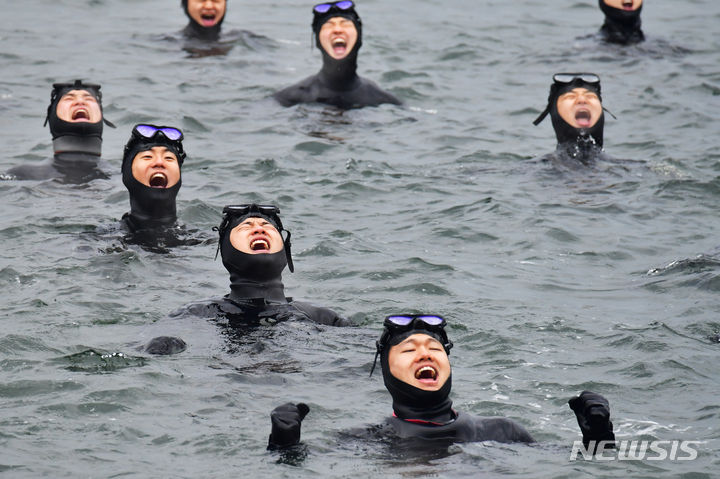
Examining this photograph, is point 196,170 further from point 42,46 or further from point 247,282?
point 42,46

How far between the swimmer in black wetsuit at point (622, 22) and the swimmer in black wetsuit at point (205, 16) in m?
6.95

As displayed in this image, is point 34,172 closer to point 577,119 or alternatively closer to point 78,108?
point 78,108

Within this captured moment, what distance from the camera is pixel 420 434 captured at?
10367 mm

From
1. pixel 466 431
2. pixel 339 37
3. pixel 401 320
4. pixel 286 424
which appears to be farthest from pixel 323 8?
pixel 286 424

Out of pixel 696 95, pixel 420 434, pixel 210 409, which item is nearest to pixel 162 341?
pixel 210 409

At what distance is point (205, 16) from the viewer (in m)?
25.2

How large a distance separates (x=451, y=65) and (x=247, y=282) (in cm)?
1243

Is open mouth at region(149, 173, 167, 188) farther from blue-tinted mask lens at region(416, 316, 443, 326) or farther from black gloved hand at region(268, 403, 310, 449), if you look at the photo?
black gloved hand at region(268, 403, 310, 449)

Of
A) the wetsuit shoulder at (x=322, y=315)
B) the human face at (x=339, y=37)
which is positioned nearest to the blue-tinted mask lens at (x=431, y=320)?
the wetsuit shoulder at (x=322, y=315)

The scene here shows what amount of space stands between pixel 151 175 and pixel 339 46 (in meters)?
6.73

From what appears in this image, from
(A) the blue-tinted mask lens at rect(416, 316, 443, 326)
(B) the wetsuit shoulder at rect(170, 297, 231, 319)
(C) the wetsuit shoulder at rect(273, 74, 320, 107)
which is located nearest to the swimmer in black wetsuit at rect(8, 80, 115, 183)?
(C) the wetsuit shoulder at rect(273, 74, 320, 107)

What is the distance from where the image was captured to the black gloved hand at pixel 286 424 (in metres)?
9.80

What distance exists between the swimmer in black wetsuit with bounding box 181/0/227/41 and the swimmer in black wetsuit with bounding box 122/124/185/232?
964cm

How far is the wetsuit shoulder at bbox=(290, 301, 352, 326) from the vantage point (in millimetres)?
13125
